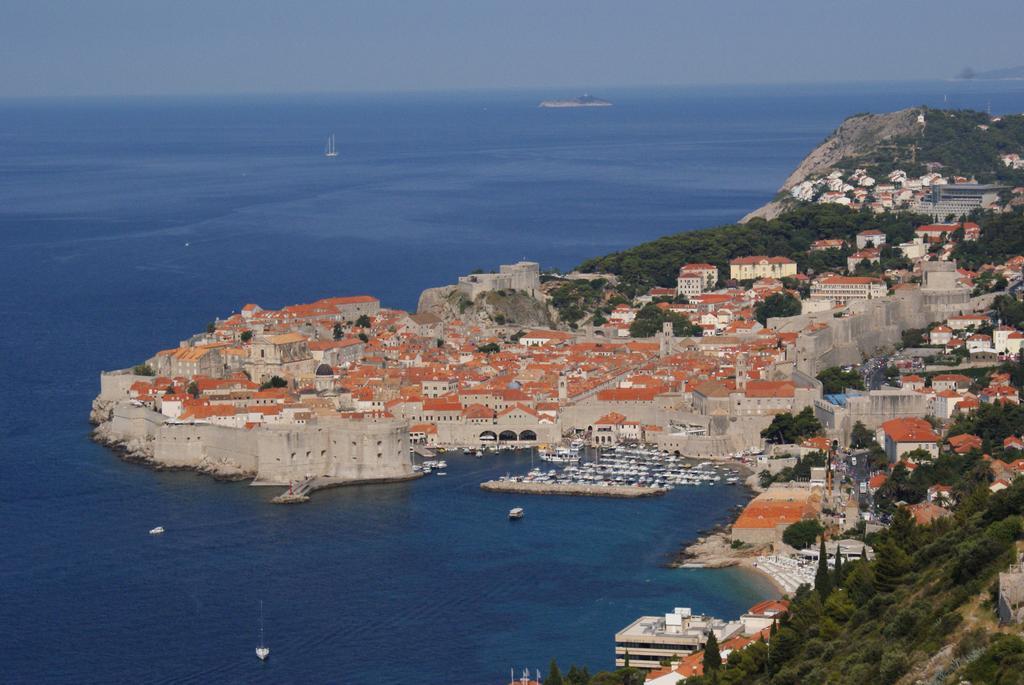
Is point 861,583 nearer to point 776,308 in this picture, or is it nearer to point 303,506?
point 303,506

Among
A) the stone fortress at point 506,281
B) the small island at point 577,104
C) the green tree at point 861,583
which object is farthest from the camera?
the small island at point 577,104

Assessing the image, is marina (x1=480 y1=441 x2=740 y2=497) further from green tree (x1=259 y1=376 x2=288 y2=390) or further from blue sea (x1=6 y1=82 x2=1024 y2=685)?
green tree (x1=259 y1=376 x2=288 y2=390)

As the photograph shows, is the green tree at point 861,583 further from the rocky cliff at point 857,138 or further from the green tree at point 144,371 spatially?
the rocky cliff at point 857,138

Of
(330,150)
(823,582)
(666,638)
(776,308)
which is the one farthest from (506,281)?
(330,150)

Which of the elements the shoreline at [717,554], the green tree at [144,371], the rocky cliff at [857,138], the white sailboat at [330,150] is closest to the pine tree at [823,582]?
the shoreline at [717,554]

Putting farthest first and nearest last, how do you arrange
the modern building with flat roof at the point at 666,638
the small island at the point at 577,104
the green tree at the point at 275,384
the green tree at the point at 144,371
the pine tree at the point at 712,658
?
1. the small island at the point at 577,104
2. the green tree at the point at 144,371
3. the green tree at the point at 275,384
4. the modern building with flat roof at the point at 666,638
5. the pine tree at the point at 712,658

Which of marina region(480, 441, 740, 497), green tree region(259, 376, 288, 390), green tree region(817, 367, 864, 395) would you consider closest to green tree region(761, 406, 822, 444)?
marina region(480, 441, 740, 497)
